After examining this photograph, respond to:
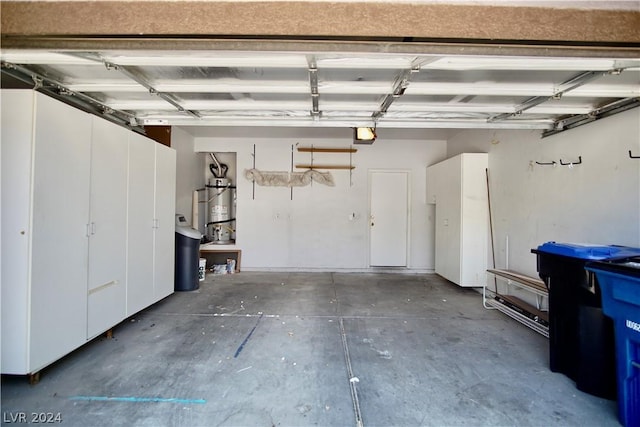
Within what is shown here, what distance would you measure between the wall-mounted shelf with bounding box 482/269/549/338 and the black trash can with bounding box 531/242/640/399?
65 cm

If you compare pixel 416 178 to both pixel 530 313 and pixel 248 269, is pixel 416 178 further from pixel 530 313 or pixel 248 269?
pixel 248 269

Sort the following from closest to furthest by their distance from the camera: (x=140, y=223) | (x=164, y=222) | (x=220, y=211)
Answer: (x=140, y=223) → (x=164, y=222) → (x=220, y=211)

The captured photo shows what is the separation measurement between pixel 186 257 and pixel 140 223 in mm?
1256

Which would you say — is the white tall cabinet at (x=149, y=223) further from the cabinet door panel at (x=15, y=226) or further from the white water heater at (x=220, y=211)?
the white water heater at (x=220, y=211)

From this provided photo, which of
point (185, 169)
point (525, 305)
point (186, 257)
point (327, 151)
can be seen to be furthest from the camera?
point (327, 151)

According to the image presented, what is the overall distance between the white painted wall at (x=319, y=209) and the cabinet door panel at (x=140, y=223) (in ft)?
8.11

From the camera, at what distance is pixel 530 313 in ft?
9.55

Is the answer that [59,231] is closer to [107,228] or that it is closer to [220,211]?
[107,228]

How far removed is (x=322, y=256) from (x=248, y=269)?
5.06 feet

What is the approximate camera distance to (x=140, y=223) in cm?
296

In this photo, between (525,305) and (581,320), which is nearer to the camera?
(581,320)

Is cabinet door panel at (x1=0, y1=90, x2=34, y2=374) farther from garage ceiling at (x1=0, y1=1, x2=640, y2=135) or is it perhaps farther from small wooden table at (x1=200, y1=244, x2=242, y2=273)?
small wooden table at (x1=200, y1=244, x2=242, y2=273)

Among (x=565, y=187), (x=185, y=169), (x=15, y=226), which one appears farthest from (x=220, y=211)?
(x=565, y=187)

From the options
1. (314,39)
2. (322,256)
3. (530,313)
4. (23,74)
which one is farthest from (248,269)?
(314,39)
